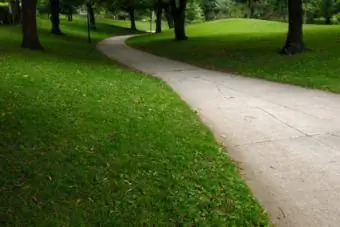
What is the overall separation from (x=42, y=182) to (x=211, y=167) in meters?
2.10

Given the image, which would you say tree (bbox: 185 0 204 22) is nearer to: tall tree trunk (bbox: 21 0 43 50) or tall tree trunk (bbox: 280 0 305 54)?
tall tree trunk (bbox: 21 0 43 50)

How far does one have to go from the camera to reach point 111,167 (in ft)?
18.2

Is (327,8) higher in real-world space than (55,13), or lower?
higher

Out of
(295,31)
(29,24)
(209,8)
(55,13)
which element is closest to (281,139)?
(295,31)

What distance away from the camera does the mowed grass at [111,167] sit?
447cm

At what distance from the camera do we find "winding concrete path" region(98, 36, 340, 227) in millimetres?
4957

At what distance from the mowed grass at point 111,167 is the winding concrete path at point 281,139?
331 millimetres

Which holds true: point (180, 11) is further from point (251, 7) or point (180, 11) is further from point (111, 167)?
point (251, 7)

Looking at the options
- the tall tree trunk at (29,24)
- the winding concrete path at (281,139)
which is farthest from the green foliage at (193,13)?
the winding concrete path at (281,139)

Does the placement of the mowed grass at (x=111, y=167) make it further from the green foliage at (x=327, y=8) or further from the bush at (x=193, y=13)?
the bush at (x=193, y=13)

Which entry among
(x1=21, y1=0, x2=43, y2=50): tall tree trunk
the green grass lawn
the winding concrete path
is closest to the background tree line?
(x1=21, y1=0, x2=43, y2=50): tall tree trunk

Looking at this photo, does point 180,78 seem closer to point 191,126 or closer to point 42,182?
point 191,126

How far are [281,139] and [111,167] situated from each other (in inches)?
120

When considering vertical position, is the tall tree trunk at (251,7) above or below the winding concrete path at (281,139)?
above
